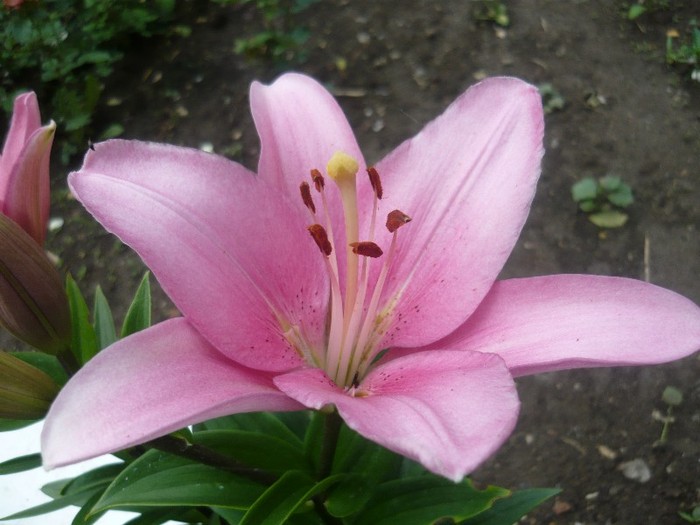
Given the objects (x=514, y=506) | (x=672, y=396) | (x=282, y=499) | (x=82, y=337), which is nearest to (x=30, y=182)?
(x=82, y=337)

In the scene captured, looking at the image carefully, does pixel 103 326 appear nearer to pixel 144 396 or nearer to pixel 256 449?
pixel 256 449

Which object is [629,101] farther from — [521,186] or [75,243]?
[521,186]

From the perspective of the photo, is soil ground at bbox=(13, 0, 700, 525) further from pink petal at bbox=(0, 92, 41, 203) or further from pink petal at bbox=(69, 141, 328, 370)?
pink petal at bbox=(0, 92, 41, 203)

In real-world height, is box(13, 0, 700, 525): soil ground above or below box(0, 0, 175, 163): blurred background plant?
below

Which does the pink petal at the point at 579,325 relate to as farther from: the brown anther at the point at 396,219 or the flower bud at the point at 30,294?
the flower bud at the point at 30,294

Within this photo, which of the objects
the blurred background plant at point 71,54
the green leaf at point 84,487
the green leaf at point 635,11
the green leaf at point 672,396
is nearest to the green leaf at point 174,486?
the green leaf at point 84,487

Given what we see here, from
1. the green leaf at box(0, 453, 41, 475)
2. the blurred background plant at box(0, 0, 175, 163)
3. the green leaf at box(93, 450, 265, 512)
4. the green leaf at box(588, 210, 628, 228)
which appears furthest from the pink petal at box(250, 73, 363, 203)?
the blurred background plant at box(0, 0, 175, 163)
